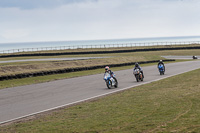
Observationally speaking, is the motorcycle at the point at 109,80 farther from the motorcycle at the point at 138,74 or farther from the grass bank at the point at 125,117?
the grass bank at the point at 125,117

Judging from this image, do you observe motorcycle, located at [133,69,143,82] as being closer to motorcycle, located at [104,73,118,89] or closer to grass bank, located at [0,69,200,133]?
motorcycle, located at [104,73,118,89]

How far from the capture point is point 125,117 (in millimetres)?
10617

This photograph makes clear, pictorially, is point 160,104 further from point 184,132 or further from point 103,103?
point 184,132

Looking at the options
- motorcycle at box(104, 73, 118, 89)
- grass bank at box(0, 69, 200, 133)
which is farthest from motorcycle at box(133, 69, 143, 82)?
grass bank at box(0, 69, 200, 133)

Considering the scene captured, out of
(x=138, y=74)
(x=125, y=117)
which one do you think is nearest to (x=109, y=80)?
(x=138, y=74)

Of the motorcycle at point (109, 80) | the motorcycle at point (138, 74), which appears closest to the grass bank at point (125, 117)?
the motorcycle at point (109, 80)

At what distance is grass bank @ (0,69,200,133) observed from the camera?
8.96 m

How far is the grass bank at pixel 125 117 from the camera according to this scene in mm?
8961

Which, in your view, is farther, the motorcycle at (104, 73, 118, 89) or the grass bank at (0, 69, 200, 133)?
the motorcycle at (104, 73, 118, 89)

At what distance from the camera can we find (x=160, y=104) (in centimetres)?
1283

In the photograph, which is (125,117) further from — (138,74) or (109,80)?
(138,74)

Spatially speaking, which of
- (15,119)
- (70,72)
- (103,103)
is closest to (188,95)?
(103,103)

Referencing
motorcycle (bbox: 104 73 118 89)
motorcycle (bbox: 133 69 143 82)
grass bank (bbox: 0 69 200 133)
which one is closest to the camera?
grass bank (bbox: 0 69 200 133)

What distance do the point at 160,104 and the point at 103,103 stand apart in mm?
2418
